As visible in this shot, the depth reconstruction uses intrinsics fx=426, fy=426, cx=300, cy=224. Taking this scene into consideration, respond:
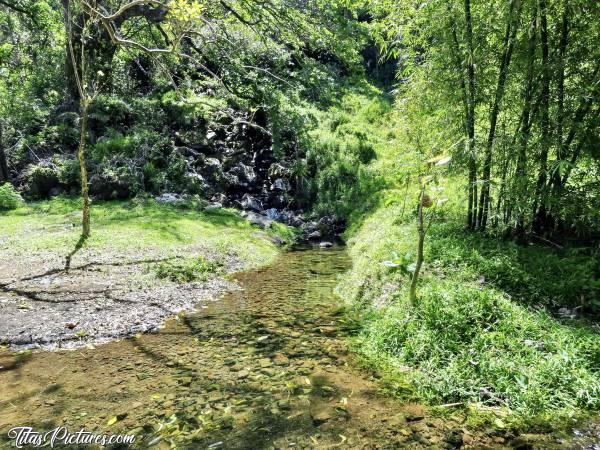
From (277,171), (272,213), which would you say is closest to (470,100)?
(272,213)

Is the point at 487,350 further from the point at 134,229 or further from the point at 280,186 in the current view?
the point at 280,186

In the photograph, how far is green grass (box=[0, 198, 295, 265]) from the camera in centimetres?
1069

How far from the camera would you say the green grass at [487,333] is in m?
4.19

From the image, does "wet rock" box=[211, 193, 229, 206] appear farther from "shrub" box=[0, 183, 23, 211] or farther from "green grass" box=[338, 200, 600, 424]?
"green grass" box=[338, 200, 600, 424]

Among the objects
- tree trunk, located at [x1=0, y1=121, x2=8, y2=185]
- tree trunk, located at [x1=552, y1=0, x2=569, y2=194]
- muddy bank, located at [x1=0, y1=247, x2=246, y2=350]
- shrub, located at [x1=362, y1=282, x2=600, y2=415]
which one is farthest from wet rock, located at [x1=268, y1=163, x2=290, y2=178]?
shrub, located at [x1=362, y1=282, x2=600, y2=415]

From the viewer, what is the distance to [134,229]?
39.6 ft

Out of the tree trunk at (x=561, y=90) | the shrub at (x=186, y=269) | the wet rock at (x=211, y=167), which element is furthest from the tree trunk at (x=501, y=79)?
the wet rock at (x=211, y=167)

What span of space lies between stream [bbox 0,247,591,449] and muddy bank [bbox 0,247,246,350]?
0.45 m

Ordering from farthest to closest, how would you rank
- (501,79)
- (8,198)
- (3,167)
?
1. (3,167)
2. (8,198)
3. (501,79)

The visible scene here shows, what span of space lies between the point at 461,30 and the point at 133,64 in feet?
62.4

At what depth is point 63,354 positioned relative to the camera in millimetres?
5566

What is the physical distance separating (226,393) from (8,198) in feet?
44.8

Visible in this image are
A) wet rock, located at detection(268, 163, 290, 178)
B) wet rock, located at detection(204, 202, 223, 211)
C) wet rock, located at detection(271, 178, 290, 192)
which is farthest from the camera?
wet rock, located at detection(268, 163, 290, 178)

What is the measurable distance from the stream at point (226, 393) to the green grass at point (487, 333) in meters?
0.50
